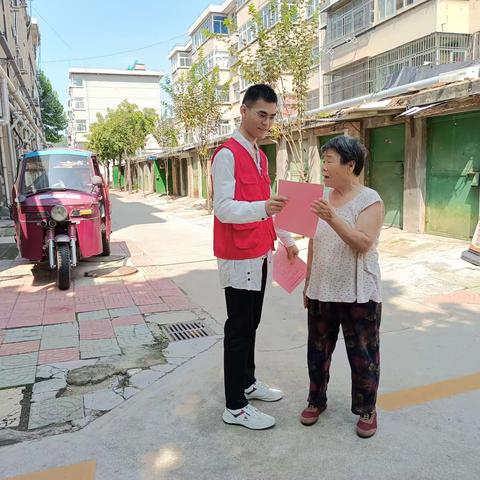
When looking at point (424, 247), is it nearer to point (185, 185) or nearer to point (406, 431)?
point (406, 431)

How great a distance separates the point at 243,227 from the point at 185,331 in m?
2.33

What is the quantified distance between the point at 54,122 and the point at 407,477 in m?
54.3

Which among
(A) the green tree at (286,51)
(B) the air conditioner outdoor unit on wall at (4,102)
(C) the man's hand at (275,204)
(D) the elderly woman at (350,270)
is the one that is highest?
(A) the green tree at (286,51)

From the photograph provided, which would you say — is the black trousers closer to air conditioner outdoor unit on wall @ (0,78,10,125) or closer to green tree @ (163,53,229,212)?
air conditioner outdoor unit on wall @ (0,78,10,125)

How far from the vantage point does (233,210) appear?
245 cm

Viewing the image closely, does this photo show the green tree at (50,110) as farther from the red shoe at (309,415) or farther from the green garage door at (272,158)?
the red shoe at (309,415)

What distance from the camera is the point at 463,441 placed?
261 centimetres

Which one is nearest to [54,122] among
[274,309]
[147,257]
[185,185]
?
[185,185]

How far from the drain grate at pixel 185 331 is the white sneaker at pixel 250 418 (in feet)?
5.34

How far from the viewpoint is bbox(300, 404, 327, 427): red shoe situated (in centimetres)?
280

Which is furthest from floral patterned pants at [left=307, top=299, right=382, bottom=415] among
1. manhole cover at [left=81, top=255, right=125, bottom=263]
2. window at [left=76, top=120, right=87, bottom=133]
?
window at [left=76, top=120, right=87, bottom=133]

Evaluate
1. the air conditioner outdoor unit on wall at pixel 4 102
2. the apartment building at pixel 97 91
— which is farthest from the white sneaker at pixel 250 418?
the apartment building at pixel 97 91

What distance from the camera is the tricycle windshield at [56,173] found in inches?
272

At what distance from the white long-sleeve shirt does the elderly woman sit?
319 mm
